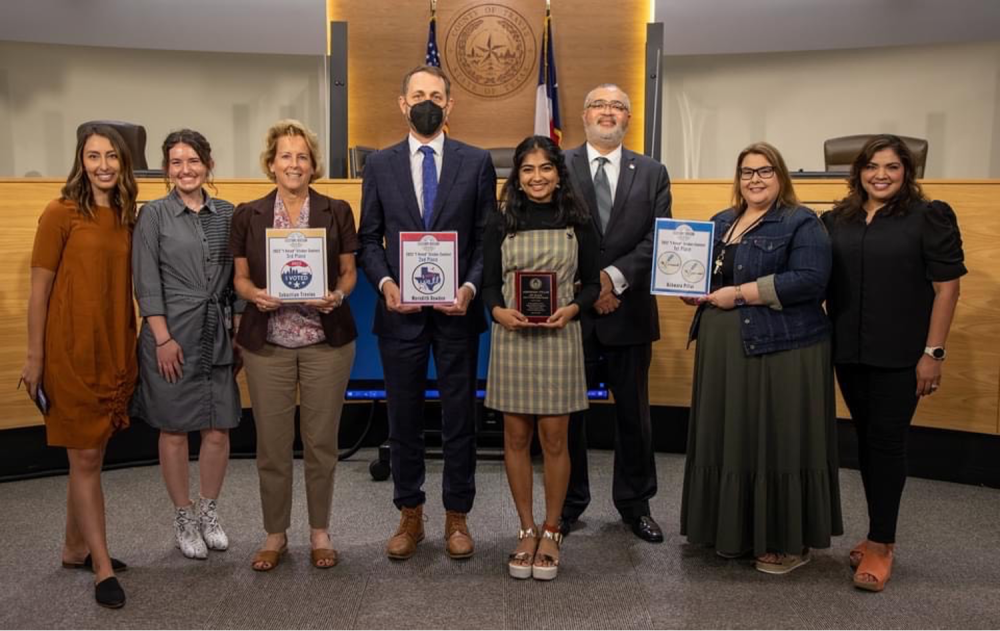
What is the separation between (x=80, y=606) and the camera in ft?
8.19

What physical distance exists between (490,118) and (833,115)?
3.24 m

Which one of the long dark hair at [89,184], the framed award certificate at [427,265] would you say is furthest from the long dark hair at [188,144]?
the framed award certificate at [427,265]

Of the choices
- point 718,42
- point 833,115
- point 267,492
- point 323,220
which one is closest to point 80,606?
point 267,492

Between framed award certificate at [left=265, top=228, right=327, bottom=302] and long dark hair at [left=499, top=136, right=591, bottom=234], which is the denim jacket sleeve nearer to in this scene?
long dark hair at [left=499, top=136, right=591, bottom=234]

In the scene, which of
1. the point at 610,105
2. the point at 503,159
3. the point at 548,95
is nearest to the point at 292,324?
the point at 610,105

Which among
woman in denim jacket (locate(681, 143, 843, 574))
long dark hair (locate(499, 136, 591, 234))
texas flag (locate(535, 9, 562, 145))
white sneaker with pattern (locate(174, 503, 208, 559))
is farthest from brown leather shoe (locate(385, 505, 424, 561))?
texas flag (locate(535, 9, 562, 145))

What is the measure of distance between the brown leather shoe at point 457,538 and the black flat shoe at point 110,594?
102 centimetres

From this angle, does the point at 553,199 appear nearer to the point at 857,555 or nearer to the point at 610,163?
the point at 610,163

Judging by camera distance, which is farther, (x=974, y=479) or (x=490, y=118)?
(x=490, y=118)

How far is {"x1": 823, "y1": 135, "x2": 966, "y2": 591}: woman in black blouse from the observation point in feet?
8.38

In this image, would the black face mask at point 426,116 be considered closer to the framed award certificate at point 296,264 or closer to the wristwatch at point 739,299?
the framed award certificate at point 296,264

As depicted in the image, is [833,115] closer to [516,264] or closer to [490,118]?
[490,118]

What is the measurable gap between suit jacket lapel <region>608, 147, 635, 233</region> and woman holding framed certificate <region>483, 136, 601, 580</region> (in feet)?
0.98

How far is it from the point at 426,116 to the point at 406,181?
218mm
